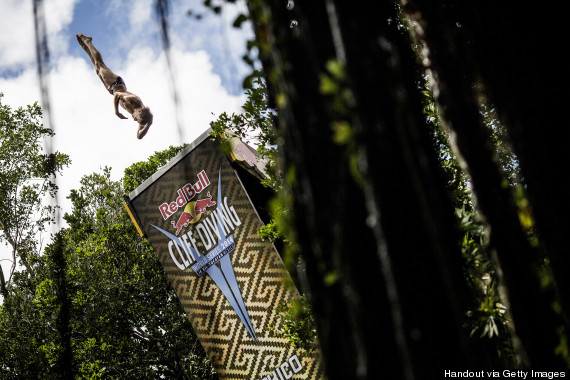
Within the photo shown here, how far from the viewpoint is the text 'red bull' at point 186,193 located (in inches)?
397

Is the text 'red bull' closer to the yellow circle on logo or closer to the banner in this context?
the banner

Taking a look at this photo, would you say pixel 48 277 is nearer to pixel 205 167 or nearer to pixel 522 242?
pixel 205 167

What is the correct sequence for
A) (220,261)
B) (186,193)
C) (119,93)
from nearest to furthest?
(220,261) < (186,193) < (119,93)

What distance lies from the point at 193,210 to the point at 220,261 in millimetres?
1378

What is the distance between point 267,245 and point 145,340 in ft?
23.2

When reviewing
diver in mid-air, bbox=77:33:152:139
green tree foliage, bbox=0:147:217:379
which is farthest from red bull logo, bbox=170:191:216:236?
green tree foliage, bbox=0:147:217:379

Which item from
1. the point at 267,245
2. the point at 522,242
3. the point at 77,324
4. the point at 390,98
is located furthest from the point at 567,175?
the point at 77,324

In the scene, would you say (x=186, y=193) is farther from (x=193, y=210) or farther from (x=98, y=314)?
(x=98, y=314)

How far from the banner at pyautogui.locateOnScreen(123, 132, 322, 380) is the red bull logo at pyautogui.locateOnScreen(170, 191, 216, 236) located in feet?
0.08

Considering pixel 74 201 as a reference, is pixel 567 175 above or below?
below

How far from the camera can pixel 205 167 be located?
10164 millimetres

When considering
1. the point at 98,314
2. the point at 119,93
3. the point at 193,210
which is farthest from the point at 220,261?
the point at 119,93

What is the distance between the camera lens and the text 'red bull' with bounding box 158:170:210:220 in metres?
10.1

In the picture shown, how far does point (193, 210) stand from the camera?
32.7 feet
